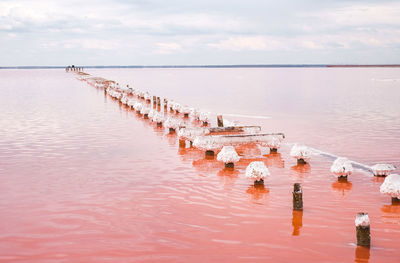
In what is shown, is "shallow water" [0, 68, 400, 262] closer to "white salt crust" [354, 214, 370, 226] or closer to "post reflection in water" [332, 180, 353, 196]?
"post reflection in water" [332, 180, 353, 196]

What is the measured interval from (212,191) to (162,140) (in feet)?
26.7

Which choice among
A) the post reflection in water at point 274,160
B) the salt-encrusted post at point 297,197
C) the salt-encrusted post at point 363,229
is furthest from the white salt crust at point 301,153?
the salt-encrusted post at point 363,229

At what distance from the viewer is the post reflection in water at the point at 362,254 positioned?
7.35 meters

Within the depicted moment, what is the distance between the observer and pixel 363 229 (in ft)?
25.0

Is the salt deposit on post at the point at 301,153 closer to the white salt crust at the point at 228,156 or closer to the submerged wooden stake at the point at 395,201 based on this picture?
the white salt crust at the point at 228,156

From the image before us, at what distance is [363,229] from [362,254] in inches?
15.9

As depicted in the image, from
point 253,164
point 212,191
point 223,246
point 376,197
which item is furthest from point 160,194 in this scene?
point 376,197

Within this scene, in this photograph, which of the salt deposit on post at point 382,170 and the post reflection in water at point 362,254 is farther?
the salt deposit on post at point 382,170

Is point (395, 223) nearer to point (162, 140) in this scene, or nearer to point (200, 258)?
point (200, 258)

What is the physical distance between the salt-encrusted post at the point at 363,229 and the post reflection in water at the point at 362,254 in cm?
8

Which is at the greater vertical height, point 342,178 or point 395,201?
point 342,178

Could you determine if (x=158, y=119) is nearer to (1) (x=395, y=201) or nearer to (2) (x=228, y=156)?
(2) (x=228, y=156)

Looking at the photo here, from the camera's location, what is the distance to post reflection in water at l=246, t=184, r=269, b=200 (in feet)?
34.9

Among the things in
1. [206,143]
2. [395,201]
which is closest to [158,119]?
[206,143]
